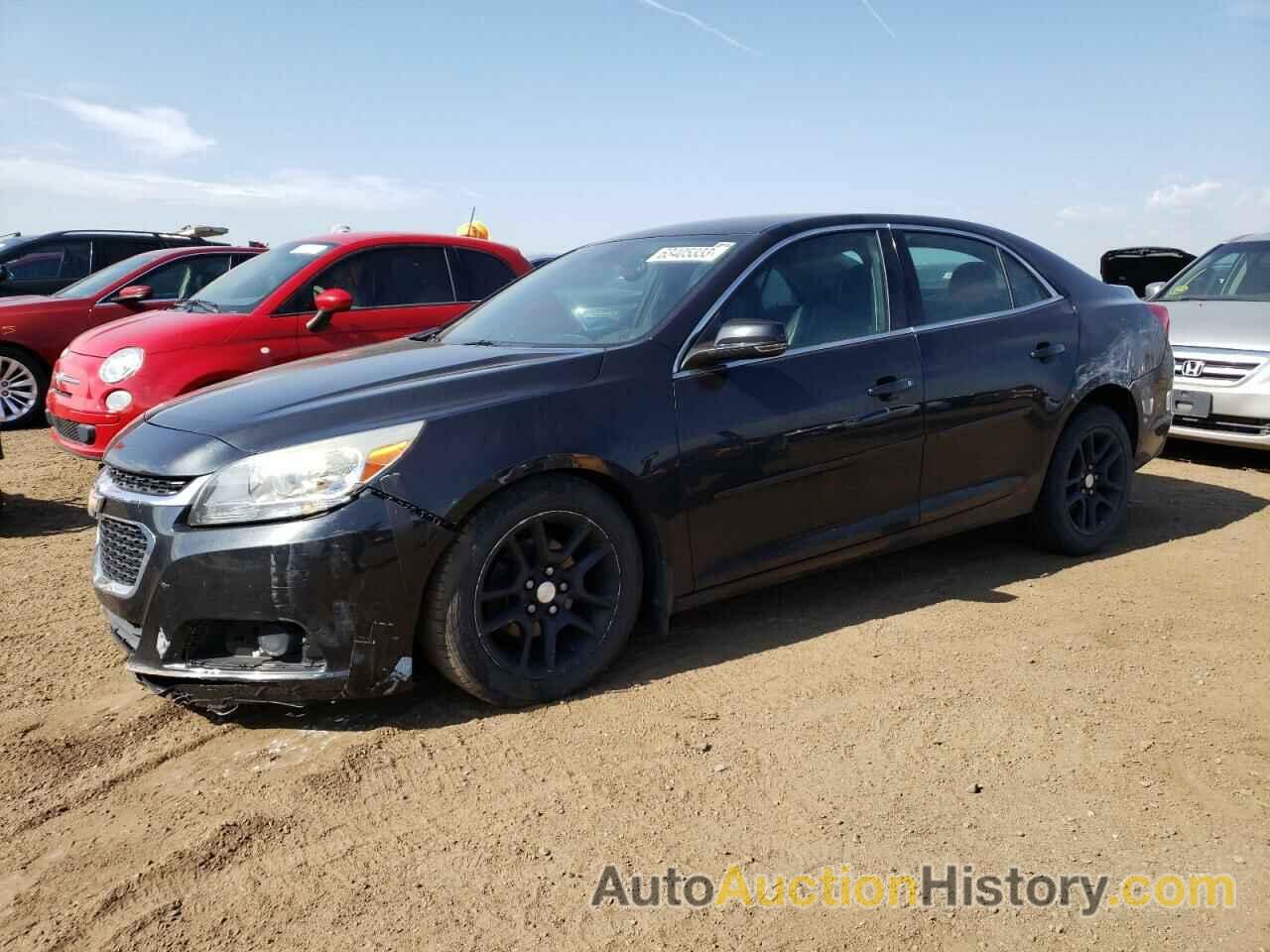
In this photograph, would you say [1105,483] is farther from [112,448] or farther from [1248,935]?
[112,448]

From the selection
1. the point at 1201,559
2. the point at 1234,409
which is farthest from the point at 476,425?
the point at 1234,409

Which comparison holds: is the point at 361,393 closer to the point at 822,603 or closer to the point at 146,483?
the point at 146,483

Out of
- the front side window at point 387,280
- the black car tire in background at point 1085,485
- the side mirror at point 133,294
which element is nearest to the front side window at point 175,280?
the side mirror at point 133,294

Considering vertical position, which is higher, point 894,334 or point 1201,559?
point 894,334

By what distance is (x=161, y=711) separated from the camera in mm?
3713

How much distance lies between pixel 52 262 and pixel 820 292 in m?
10.5

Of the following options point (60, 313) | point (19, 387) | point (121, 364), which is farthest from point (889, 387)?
point (19, 387)

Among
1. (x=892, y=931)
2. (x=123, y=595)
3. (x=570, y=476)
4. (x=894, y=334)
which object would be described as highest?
(x=894, y=334)

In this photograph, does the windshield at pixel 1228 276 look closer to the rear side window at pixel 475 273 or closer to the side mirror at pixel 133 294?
the rear side window at pixel 475 273

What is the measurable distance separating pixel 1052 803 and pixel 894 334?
2.15 meters

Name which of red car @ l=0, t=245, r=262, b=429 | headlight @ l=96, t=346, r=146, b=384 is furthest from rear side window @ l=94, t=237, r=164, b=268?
headlight @ l=96, t=346, r=146, b=384

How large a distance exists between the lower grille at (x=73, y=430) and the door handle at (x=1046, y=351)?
5.71 metres

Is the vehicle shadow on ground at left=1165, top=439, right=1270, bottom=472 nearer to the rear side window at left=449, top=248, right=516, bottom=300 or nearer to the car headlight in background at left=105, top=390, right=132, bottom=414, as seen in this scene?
the rear side window at left=449, top=248, right=516, bottom=300

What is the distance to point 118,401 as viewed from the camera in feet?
23.2
